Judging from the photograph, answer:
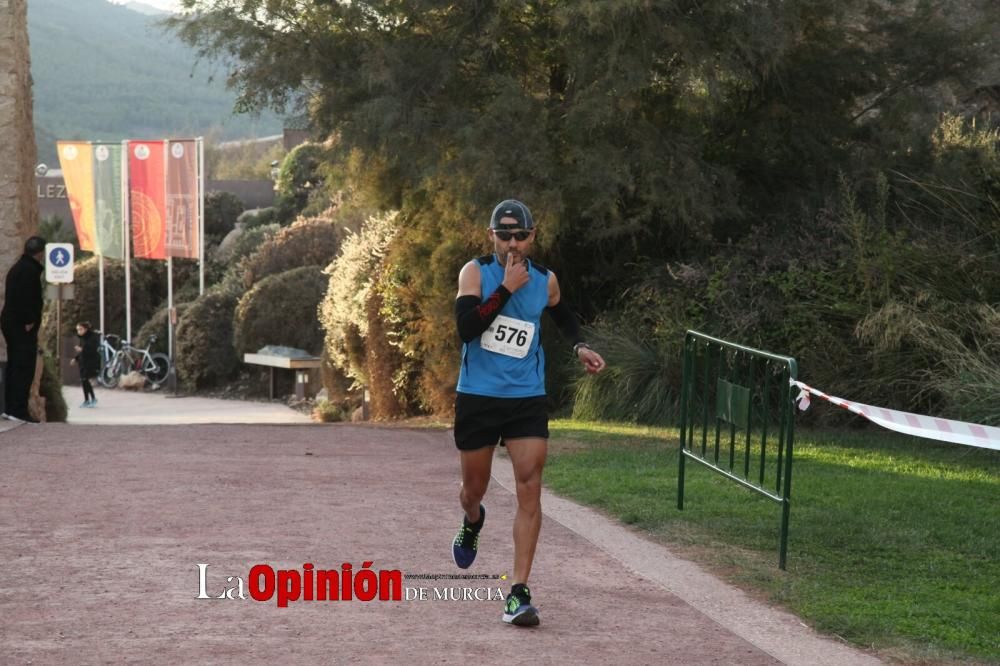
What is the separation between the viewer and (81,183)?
40438 millimetres

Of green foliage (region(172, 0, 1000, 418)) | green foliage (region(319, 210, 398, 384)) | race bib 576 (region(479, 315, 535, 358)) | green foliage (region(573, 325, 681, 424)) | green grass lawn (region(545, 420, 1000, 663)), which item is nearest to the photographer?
race bib 576 (region(479, 315, 535, 358))

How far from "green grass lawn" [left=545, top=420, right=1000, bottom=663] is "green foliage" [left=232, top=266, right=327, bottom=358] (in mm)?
22426

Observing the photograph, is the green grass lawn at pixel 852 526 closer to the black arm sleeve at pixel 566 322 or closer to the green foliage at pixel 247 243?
the black arm sleeve at pixel 566 322

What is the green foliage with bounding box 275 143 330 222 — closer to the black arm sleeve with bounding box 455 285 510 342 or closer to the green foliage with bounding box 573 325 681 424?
the green foliage with bounding box 573 325 681 424

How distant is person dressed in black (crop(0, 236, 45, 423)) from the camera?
15.5 m

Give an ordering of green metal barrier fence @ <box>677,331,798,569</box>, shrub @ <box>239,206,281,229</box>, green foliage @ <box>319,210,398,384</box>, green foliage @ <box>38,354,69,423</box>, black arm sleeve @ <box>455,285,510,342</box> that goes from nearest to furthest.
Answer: black arm sleeve @ <box>455,285,510,342</box> → green metal barrier fence @ <box>677,331,798,569</box> → green foliage @ <box>38,354,69,423</box> → green foliage @ <box>319,210,398,384</box> → shrub @ <box>239,206,281,229</box>

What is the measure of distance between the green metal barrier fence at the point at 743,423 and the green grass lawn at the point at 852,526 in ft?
1.03

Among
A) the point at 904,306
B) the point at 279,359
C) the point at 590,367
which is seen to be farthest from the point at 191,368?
the point at 590,367

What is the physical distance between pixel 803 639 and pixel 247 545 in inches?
131

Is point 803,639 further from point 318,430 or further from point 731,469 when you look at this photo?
point 318,430

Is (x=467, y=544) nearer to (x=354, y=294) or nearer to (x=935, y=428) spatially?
(x=935, y=428)

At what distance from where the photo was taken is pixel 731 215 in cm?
1786

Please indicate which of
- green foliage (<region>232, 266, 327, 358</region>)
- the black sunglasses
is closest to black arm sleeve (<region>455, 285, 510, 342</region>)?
the black sunglasses

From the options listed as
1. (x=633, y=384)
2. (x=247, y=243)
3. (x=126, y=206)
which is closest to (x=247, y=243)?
(x=247, y=243)
